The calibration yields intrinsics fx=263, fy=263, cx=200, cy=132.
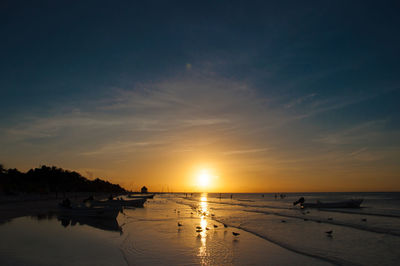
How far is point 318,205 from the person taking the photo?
66.9 meters

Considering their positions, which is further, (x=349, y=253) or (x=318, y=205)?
(x=318, y=205)

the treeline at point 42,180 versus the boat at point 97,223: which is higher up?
the treeline at point 42,180

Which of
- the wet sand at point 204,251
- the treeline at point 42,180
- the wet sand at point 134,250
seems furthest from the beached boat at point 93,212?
the treeline at point 42,180

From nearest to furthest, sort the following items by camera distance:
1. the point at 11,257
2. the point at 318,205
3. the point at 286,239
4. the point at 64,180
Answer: the point at 11,257, the point at 286,239, the point at 318,205, the point at 64,180

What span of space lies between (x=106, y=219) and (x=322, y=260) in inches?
962

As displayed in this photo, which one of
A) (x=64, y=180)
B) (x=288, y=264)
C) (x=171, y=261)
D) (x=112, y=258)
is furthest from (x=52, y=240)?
(x=64, y=180)

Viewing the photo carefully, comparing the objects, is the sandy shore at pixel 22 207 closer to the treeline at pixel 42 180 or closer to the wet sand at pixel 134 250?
the wet sand at pixel 134 250

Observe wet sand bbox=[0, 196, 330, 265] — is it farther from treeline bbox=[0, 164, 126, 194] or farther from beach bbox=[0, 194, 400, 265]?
treeline bbox=[0, 164, 126, 194]

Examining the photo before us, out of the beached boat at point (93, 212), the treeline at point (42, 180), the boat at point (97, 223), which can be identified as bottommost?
the boat at point (97, 223)

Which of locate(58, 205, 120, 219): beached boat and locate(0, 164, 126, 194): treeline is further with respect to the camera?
locate(0, 164, 126, 194): treeline

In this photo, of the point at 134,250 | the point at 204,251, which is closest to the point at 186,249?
the point at 204,251

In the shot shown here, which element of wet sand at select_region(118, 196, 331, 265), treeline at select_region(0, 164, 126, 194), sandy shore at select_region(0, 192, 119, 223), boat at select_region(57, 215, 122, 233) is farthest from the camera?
treeline at select_region(0, 164, 126, 194)

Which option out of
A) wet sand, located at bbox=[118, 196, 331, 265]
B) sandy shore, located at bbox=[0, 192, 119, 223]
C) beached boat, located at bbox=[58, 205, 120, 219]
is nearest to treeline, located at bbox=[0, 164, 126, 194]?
sandy shore, located at bbox=[0, 192, 119, 223]

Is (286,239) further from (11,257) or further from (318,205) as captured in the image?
(318,205)
